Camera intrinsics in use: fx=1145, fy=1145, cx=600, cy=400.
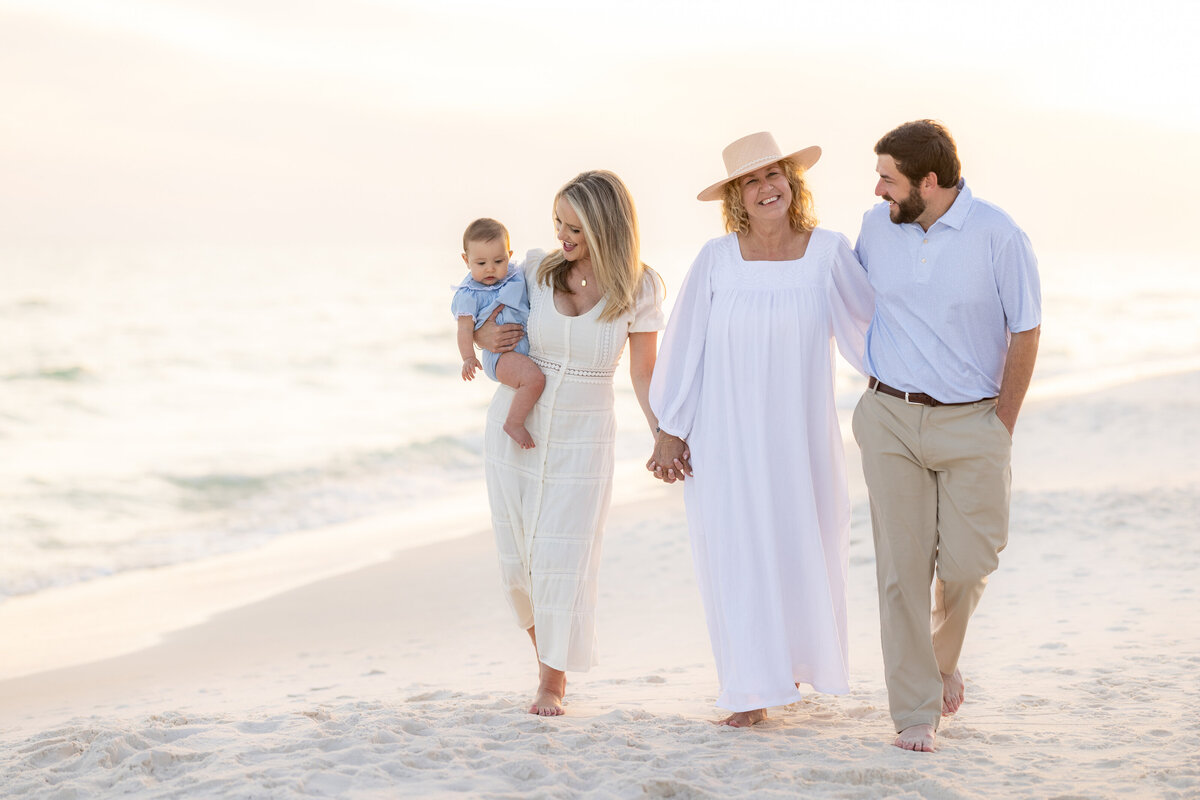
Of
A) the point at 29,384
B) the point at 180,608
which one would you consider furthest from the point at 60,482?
the point at 29,384

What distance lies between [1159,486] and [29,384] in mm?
17280

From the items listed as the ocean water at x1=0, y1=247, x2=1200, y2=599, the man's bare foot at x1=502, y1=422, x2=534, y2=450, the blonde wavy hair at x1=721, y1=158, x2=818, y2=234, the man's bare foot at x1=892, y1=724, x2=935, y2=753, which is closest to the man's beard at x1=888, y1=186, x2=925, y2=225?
the blonde wavy hair at x1=721, y1=158, x2=818, y2=234

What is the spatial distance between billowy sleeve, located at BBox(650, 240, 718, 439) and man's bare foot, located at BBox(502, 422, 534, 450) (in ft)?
1.63

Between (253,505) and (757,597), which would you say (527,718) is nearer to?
(757,597)

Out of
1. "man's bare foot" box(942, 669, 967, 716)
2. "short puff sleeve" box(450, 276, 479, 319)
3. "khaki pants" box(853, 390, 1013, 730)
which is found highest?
"short puff sleeve" box(450, 276, 479, 319)

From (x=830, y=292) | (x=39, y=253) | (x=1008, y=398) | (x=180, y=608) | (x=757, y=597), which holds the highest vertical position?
(x=39, y=253)

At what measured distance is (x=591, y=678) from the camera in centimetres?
523

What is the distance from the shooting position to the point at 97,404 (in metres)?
17.9

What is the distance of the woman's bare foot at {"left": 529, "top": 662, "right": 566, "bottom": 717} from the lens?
166 inches

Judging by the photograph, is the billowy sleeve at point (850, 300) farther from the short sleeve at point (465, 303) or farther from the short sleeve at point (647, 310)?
the short sleeve at point (465, 303)

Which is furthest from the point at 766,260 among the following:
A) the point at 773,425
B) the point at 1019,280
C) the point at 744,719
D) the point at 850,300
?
the point at 744,719

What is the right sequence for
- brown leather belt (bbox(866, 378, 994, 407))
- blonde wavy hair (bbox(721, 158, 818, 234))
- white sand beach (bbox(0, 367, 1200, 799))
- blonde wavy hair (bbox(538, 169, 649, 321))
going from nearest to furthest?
white sand beach (bbox(0, 367, 1200, 799)) < brown leather belt (bbox(866, 378, 994, 407)) < blonde wavy hair (bbox(721, 158, 818, 234)) < blonde wavy hair (bbox(538, 169, 649, 321))

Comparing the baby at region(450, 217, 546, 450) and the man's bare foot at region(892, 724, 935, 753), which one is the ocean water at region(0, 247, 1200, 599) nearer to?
the baby at region(450, 217, 546, 450)

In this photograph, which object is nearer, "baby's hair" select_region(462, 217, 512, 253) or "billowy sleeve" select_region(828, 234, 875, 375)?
"billowy sleeve" select_region(828, 234, 875, 375)
